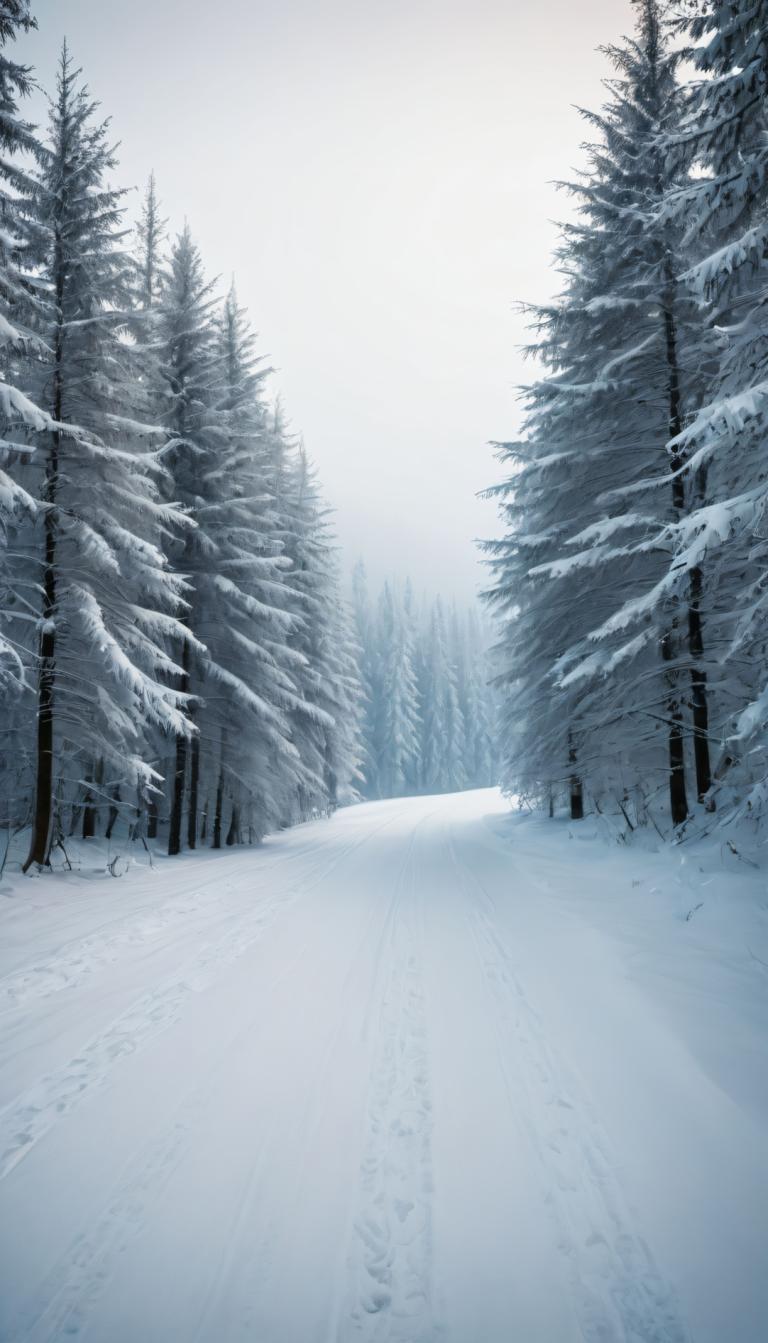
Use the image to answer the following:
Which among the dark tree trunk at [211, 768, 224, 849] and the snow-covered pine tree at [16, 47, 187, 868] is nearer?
the snow-covered pine tree at [16, 47, 187, 868]

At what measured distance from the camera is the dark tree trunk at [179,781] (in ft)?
44.6

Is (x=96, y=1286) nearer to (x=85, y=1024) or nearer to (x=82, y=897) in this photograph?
(x=85, y=1024)

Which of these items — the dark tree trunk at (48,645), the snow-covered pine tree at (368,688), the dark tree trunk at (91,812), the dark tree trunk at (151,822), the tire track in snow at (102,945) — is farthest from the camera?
the snow-covered pine tree at (368,688)

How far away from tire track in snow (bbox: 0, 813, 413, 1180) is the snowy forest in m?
5.83

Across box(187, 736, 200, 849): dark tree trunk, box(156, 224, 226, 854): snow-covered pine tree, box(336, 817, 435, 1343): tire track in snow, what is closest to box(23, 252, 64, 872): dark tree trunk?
box(156, 224, 226, 854): snow-covered pine tree

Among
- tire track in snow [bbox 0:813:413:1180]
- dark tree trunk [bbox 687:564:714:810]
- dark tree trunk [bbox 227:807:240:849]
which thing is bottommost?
dark tree trunk [bbox 227:807:240:849]

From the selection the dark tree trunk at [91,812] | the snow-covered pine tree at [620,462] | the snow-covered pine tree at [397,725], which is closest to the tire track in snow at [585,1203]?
the snow-covered pine tree at [620,462]

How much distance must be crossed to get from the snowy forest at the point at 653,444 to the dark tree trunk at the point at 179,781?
8.45 m

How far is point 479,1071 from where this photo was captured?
386 cm

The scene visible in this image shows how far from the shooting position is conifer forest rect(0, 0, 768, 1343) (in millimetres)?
2559

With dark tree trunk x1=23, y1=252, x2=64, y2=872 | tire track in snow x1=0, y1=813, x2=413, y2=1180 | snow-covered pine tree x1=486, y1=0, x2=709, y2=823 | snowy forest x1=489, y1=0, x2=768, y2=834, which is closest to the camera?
tire track in snow x1=0, y1=813, x2=413, y2=1180

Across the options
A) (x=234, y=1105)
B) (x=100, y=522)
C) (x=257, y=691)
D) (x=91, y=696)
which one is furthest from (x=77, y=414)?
(x=234, y=1105)

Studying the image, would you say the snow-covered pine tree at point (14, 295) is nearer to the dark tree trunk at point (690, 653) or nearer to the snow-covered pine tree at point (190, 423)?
the snow-covered pine tree at point (190, 423)

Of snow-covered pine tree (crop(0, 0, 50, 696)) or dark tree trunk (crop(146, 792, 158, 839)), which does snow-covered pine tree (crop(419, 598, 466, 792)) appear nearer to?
dark tree trunk (crop(146, 792, 158, 839))
